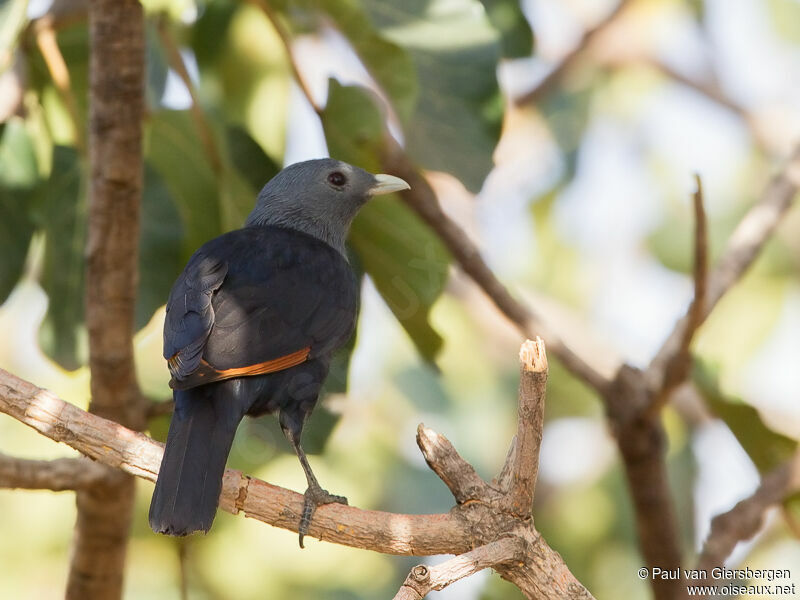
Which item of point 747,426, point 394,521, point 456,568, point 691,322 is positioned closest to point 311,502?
point 394,521

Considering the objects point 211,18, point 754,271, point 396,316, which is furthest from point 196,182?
point 754,271

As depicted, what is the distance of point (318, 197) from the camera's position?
4.31m

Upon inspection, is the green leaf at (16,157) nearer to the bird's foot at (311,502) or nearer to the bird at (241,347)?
the bird at (241,347)

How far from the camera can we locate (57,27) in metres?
4.08

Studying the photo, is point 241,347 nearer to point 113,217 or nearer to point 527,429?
point 113,217

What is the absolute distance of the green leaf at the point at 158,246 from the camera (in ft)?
13.0

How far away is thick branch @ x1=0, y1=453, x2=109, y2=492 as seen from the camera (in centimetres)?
299

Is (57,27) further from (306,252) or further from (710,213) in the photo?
(710,213)

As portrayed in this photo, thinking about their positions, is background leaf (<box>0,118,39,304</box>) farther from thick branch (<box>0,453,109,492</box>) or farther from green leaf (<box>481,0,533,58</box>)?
green leaf (<box>481,0,533,58</box>)

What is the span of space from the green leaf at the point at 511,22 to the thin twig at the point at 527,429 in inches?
78.8

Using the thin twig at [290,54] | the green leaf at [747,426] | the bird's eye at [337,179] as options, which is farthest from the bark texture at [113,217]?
the green leaf at [747,426]

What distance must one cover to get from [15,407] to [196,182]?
5.56 feet

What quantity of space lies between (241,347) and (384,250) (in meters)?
1.20

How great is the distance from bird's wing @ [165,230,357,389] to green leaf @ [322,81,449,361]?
285 millimetres
